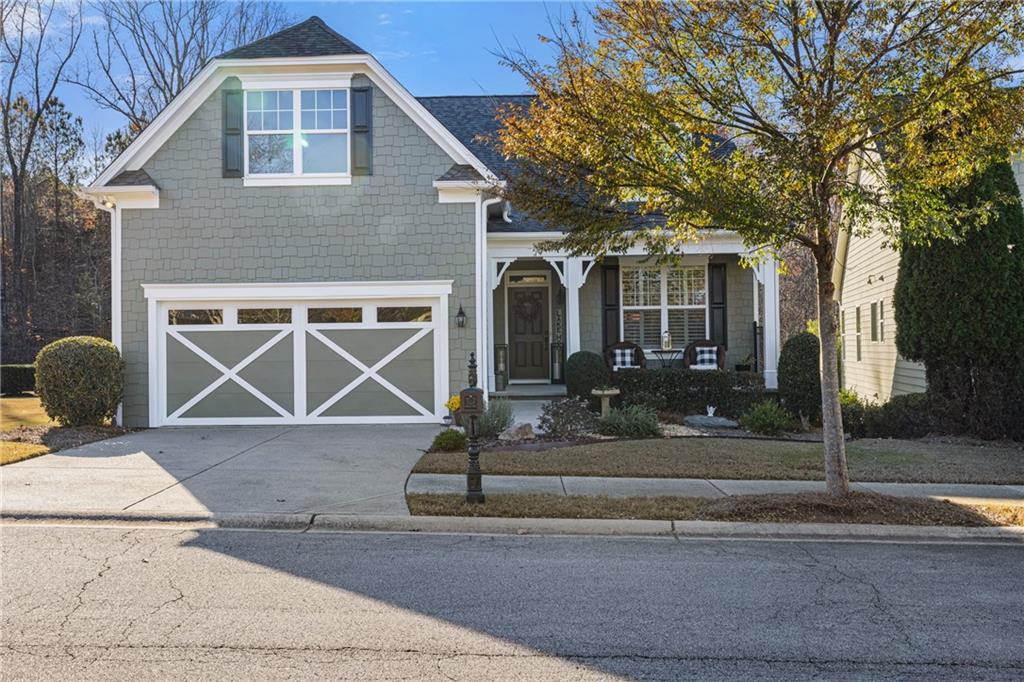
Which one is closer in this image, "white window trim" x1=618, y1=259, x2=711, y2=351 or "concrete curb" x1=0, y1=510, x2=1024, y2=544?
"concrete curb" x1=0, y1=510, x2=1024, y2=544

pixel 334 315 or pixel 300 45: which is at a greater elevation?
pixel 300 45

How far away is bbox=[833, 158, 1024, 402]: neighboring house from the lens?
15.9 m

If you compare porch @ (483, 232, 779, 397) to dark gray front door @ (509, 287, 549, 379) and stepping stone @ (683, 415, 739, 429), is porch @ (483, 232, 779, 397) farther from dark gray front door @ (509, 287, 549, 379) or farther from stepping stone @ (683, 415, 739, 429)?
stepping stone @ (683, 415, 739, 429)

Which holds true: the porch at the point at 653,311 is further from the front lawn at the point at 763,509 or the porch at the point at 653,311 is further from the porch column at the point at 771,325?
the front lawn at the point at 763,509

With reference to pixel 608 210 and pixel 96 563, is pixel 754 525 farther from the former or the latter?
pixel 96 563

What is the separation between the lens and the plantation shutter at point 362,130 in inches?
556

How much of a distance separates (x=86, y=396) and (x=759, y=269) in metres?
13.2

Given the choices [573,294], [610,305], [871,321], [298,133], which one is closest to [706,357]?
[610,305]

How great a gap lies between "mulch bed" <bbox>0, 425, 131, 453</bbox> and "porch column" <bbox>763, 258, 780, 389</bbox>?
1252 centimetres

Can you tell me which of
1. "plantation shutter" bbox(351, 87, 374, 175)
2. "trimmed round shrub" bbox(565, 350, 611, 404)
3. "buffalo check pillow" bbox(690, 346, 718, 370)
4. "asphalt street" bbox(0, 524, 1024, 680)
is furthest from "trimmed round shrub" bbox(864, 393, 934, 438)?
"plantation shutter" bbox(351, 87, 374, 175)

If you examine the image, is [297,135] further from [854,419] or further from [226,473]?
[854,419]

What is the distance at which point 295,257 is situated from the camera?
14203 millimetres

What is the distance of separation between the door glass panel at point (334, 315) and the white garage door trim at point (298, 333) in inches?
4.4

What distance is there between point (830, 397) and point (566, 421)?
18.1 ft
